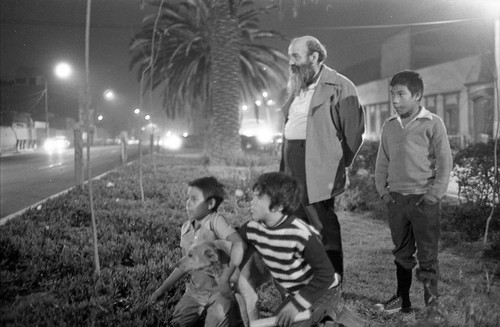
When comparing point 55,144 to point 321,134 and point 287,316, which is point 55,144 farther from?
point 287,316

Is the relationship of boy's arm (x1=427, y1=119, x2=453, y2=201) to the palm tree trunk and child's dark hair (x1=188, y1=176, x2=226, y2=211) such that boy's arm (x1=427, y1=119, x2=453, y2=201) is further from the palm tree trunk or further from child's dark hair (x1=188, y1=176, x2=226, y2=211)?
the palm tree trunk

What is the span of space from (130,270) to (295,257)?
5.68 feet

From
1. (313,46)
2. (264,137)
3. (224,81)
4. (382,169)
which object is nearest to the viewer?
(313,46)

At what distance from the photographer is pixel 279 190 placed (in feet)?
9.43

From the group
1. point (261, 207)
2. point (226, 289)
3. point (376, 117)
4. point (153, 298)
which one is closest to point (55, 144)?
point (376, 117)

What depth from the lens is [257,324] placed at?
110 inches

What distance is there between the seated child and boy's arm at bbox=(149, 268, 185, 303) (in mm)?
556

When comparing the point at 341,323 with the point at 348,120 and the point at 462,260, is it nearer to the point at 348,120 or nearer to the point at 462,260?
the point at 348,120

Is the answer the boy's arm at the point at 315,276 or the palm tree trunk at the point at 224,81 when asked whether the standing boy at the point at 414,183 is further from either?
the palm tree trunk at the point at 224,81

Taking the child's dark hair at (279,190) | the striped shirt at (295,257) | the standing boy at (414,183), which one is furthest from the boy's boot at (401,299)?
the child's dark hair at (279,190)

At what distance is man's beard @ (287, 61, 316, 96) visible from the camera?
370 cm

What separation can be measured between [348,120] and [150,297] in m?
1.77

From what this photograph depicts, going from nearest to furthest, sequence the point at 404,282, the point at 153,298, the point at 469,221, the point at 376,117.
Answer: the point at 153,298
the point at 404,282
the point at 469,221
the point at 376,117

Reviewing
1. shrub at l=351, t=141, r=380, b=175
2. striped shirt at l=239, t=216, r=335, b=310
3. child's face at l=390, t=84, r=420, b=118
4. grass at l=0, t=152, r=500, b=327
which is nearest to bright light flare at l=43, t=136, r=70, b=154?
shrub at l=351, t=141, r=380, b=175
